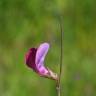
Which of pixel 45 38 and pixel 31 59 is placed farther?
pixel 45 38

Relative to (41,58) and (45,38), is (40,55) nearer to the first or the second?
(41,58)

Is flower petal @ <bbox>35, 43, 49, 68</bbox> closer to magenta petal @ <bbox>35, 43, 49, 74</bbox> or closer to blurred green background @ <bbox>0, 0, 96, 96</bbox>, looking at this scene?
magenta petal @ <bbox>35, 43, 49, 74</bbox>

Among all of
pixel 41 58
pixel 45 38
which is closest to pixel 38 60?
pixel 41 58

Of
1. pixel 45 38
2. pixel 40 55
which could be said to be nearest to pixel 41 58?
pixel 40 55

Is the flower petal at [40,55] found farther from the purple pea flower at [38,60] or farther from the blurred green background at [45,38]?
the blurred green background at [45,38]

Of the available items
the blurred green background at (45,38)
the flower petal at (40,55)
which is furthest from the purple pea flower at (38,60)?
the blurred green background at (45,38)

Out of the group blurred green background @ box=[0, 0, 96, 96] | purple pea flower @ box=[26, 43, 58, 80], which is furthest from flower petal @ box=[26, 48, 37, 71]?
blurred green background @ box=[0, 0, 96, 96]

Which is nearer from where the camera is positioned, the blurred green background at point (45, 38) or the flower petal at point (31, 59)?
the flower petal at point (31, 59)

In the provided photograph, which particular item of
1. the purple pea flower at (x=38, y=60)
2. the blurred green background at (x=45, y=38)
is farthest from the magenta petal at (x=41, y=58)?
the blurred green background at (x=45, y=38)
